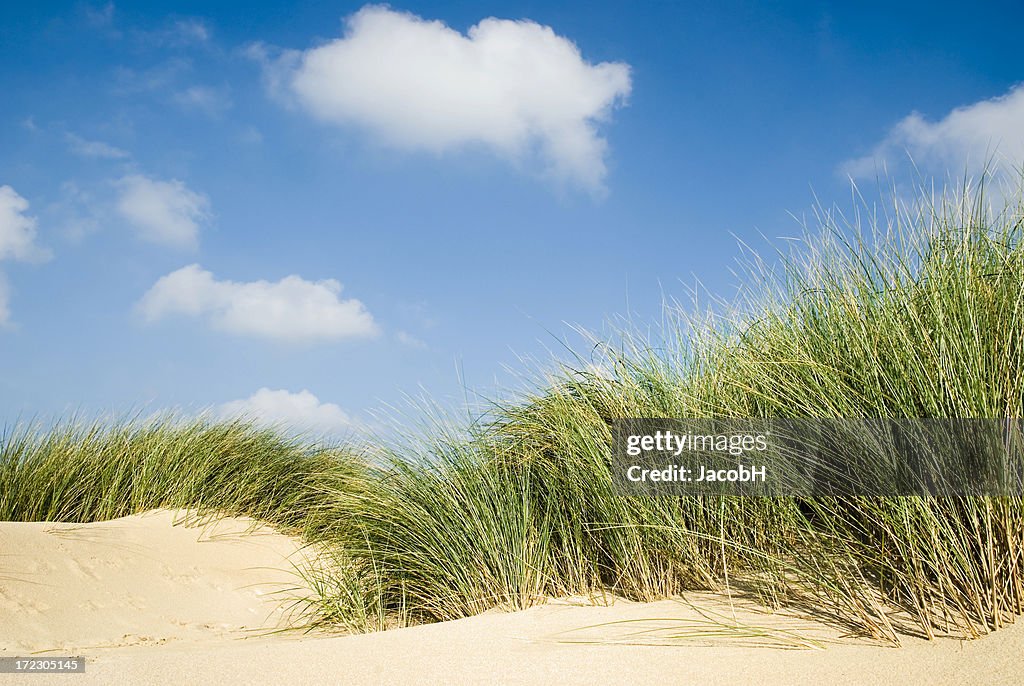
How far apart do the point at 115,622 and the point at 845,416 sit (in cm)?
498

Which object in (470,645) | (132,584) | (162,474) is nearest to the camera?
(470,645)

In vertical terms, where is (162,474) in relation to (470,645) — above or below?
above

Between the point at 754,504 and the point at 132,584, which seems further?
the point at 132,584

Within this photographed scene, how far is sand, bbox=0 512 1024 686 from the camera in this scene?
224cm

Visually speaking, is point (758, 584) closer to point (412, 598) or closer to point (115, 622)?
point (412, 598)

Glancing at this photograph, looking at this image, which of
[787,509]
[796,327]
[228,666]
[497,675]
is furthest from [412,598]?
[796,327]

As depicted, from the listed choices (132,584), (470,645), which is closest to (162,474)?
(132,584)

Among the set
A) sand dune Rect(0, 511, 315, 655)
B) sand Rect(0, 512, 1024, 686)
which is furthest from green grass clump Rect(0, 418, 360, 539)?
sand Rect(0, 512, 1024, 686)

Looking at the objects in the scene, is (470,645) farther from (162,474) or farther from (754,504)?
(162,474)

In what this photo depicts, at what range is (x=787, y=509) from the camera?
3.06 m

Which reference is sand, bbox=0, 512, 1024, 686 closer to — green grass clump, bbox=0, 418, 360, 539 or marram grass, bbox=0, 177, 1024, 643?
marram grass, bbox=0, 177, 1024, 643

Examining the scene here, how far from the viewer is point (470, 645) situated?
2.95 metres

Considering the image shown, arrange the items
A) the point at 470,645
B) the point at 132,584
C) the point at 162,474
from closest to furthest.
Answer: the point at 470,645 < the point at 132,584 < the point at 162,474

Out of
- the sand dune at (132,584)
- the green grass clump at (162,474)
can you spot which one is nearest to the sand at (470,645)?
the sand dune at (132,584)
